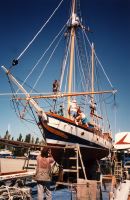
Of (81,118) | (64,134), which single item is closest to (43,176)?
(64,134)

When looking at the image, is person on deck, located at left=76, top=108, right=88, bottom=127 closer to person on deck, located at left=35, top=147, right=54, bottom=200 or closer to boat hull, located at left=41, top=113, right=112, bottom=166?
boat hull, located at left=41, top=113, right=112, bottom=166

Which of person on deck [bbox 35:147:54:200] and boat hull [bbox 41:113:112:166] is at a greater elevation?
boat hull [bbox 41:113:112:166]

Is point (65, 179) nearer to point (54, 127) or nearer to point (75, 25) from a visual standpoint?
point (54, 127)

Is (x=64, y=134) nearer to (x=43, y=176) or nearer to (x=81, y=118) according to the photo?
(x=81, y=118)

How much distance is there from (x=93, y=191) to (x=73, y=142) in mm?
9065

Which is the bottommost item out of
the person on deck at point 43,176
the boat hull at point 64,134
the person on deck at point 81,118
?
the person on deck at point 43,176

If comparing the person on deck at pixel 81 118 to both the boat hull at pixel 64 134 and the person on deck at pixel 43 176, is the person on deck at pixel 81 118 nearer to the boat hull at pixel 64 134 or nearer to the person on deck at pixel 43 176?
the boat hull at pixel 64 134

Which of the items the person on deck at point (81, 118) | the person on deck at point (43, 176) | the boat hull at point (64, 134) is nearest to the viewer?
the person on deck at point (43, 176)

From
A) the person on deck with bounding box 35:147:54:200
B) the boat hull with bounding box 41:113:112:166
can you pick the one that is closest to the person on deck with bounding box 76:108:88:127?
the boat hull with bounding box 41:113:112:166

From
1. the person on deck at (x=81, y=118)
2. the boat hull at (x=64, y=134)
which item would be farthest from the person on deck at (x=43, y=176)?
the person on deck at (x=81, y=118)

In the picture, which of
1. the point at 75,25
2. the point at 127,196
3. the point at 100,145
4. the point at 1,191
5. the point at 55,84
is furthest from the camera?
the point at 75,25

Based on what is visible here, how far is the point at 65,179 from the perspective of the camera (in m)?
16.6

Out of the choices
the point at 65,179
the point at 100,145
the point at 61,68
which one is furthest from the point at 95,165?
the point at 61,68

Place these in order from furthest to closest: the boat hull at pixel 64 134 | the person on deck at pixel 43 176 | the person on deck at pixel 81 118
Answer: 1. the person on deck at pixel 81 118
2. the boat hull at pixel 64 134
3. the person on deck at pixel 43 176
